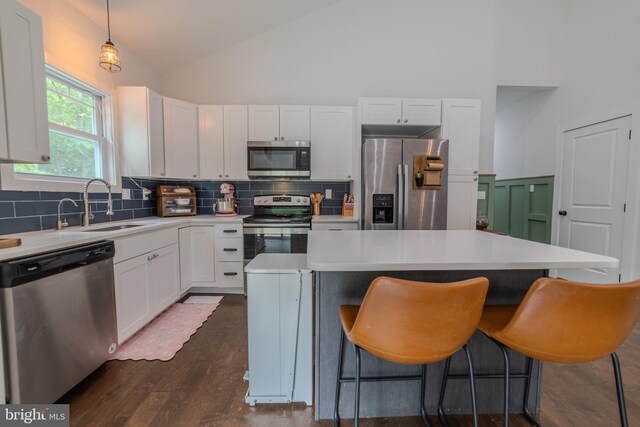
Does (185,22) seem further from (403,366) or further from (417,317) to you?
(403,366)

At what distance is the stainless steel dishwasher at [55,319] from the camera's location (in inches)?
50.2

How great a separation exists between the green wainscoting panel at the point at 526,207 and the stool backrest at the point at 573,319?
3.71 metres

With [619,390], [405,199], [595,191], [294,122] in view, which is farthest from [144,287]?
[595,191]

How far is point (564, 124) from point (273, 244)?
13.4 feet

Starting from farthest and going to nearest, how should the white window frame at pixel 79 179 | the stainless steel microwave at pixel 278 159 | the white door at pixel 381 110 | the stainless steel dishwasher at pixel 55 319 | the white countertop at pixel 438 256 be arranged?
the stainless steel microwave at pixel 278 159
the white door at pixel 381 110
the white window frame at pixel 79 179
the stainless steel dishwasher at pixel 55 319
the white countertop at pixel 438 256

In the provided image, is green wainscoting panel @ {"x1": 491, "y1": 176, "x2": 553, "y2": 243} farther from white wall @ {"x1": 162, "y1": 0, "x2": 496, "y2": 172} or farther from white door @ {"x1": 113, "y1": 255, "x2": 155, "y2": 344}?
white door @ {"x1": 113, "y1": 255, "x2": 155, "y2": 344}

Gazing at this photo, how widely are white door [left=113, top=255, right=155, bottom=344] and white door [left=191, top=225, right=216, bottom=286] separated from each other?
2.55 ft

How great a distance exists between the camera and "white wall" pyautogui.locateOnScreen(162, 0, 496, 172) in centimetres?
359

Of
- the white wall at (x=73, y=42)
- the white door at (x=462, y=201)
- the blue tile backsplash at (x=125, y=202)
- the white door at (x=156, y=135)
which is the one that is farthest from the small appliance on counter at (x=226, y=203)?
the white door at (x=462, y=201)

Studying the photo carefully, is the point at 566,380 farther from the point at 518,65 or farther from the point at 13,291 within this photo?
the point at 518,65

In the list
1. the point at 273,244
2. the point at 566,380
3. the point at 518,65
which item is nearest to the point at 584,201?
the point at 518,65

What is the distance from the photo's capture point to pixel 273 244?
316 cm

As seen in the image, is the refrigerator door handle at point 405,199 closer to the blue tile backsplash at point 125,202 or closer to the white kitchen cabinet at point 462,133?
the white kitchen cabinet at point 462,133

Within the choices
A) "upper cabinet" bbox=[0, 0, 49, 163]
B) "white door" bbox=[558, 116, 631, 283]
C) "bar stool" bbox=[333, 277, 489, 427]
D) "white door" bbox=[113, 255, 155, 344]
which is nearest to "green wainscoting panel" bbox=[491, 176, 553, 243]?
"white door" bbox=[558, 116, 631, 283]
